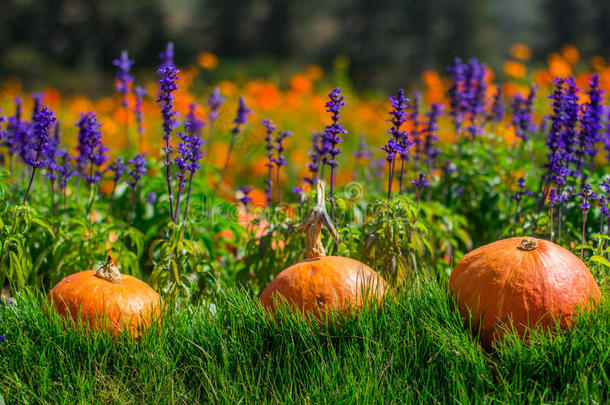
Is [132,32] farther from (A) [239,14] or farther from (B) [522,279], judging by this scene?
(B) [522,279]

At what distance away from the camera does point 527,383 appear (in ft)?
7.41

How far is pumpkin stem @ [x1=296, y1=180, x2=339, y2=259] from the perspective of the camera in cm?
286

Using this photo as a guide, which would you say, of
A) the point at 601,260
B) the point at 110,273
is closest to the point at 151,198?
the point at 110,273

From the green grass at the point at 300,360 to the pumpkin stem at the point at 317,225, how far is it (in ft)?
1.52

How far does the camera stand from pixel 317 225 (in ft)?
9.68

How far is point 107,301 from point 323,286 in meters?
A: 1.06

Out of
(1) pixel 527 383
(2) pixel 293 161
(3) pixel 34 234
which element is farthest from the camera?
(2) pixel 293 161

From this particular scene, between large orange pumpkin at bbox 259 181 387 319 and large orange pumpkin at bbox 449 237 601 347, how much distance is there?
46cm

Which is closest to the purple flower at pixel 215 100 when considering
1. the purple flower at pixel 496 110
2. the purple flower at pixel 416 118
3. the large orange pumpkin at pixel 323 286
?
the purple flower at pixel 416 118

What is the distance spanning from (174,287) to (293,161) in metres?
5.43

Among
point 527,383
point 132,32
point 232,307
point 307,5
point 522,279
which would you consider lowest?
point 527,383

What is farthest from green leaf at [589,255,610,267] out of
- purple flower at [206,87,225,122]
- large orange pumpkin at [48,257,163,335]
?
purple flower at [206,87,225,122]

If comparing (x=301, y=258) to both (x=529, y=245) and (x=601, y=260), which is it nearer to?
(x=529, y=245)

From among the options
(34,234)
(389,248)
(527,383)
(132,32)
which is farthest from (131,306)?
(132,32)
